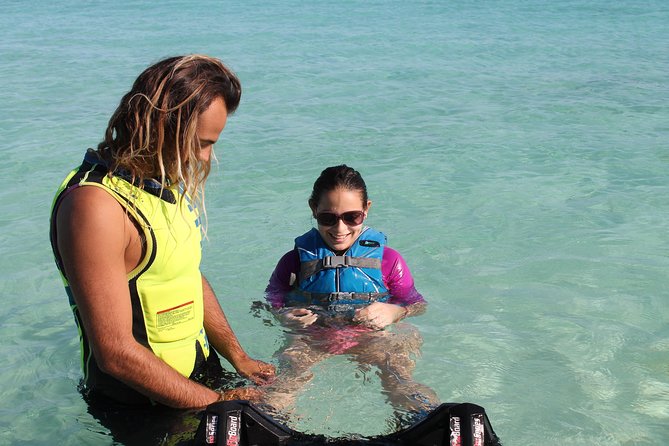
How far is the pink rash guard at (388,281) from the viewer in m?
4.71

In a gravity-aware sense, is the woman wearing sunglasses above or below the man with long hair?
below

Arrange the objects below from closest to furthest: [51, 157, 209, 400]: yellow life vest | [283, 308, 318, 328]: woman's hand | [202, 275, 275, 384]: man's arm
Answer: [51, 157, 209, 400]: yellow life vest
[202, 275, 275, 384]: man's arm
[283, 308, 318, 328]: woman's hand

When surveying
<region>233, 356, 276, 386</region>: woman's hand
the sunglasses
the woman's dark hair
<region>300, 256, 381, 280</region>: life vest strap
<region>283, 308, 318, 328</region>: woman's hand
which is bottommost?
<region>283, 308, 318, 328</region>: woman's hand

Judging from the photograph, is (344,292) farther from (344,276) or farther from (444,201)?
(444,201)

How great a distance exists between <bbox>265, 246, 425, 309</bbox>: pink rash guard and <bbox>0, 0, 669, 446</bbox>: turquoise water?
1.26 feet

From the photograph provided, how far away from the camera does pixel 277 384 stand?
3791 mm

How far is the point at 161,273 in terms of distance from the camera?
9.52 feet

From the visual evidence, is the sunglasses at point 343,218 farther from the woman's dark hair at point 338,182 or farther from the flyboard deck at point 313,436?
the flyboard deck at point 313,436

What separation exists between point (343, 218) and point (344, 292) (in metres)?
0.45

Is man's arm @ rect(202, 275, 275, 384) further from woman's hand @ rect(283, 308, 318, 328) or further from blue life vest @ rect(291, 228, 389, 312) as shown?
blue life vest @ rect(291, 228, 389, 312)

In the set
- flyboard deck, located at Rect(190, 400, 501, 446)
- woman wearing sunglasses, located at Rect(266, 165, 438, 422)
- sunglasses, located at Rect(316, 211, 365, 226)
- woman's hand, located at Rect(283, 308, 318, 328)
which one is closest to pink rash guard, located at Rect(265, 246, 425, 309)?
woman wearing sunglasses, located at Rect(266, 165, 438, 422)

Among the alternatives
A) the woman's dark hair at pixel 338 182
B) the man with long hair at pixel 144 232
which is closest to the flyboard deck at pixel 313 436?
the man with long hair at pixel 144 232

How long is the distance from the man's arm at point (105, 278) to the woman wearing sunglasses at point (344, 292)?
58.9 inches

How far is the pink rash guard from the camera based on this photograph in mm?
4711
